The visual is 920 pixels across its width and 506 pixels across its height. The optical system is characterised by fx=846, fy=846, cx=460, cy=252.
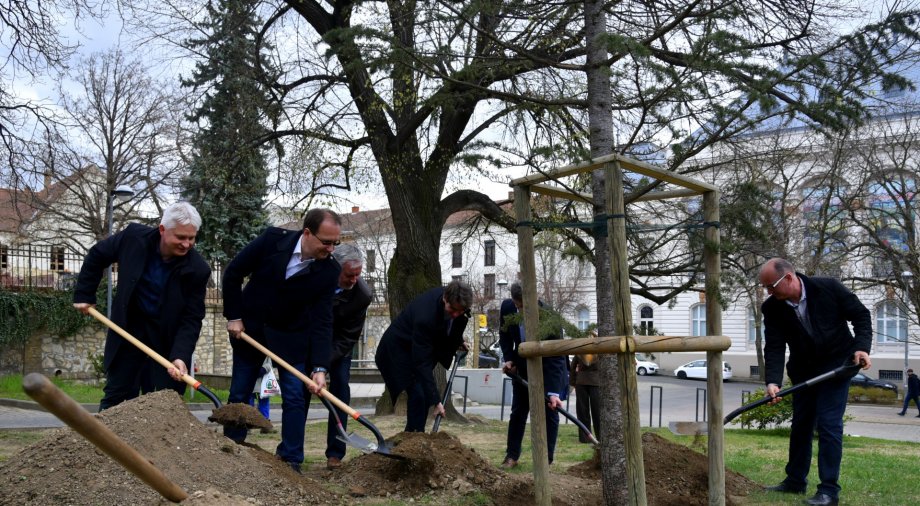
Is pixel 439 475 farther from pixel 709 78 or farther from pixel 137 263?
pixel 709 78

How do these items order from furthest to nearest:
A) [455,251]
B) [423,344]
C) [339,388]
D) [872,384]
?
[455,251] → [872,384] → [339,388] → [423,344]

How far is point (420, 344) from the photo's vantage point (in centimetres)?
657

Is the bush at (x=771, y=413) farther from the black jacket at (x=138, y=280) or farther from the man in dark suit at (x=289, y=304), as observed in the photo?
the black jacket at (x=138, y=280)

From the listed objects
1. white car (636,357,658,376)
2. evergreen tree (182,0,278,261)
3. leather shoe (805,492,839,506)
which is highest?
evergreen tree (182,0,278,261)

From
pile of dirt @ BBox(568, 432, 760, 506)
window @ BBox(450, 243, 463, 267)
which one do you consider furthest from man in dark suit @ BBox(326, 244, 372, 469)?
window @ BBox(450, 243, 463, 267)

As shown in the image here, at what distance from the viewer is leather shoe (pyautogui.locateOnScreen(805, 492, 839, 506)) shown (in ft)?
17.8

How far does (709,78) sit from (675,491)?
2.79 m

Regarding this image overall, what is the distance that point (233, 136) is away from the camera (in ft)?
47.0

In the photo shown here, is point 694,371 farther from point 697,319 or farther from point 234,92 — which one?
point 234,92

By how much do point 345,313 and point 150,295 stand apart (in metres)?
1.76

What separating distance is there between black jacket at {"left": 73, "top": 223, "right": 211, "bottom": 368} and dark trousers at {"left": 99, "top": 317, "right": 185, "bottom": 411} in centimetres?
3

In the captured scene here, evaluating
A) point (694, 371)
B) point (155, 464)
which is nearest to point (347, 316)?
point (155, 464)

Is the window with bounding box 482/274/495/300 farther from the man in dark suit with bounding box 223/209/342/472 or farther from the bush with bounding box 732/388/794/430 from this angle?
the man in dark suit with bounding box 223/209/342/472

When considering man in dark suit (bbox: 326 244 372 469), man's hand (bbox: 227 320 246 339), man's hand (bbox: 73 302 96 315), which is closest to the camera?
man's hand (bbox: 73 302 96 315)
